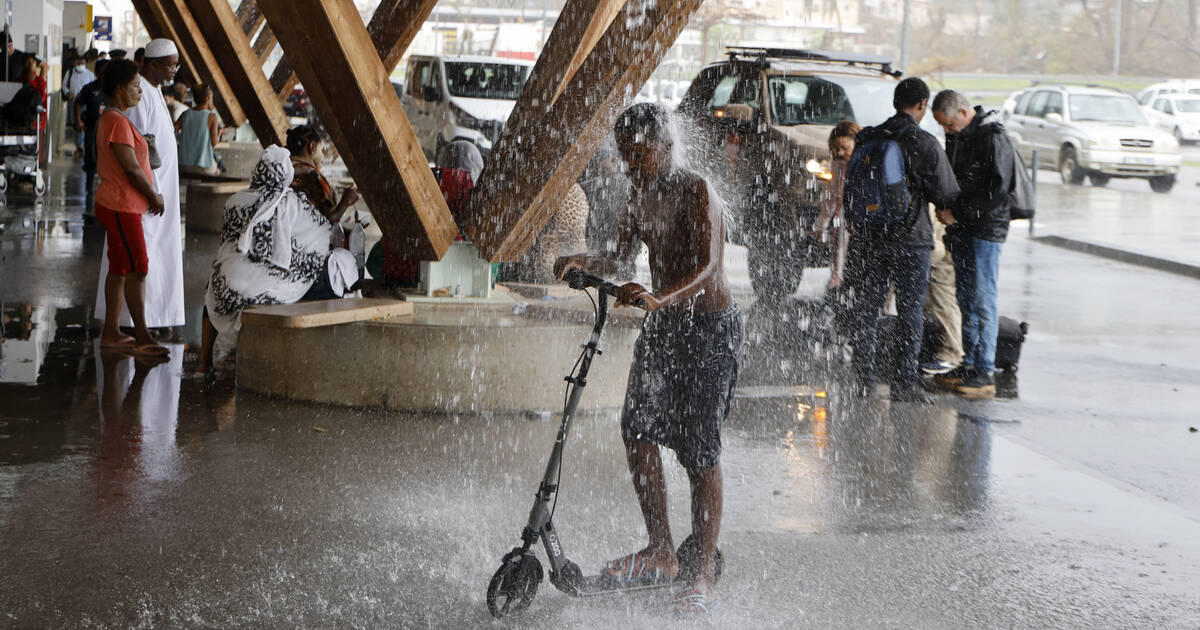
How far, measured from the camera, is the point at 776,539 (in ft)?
17.0

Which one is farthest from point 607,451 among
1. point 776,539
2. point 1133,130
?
point 1133,130

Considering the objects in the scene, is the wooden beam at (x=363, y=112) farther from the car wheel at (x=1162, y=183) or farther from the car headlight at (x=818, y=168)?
the car wheel at (x=1162, y=183)

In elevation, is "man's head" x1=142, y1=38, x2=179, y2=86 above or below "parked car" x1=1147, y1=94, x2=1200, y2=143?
below

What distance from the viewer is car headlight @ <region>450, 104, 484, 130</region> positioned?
63.0ft

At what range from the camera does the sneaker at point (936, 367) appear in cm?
873

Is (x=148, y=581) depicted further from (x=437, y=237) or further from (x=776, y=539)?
(x=437, y=237)

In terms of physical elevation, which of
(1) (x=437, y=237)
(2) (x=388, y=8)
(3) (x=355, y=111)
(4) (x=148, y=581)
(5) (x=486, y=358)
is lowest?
(4) (x=148, y=581)

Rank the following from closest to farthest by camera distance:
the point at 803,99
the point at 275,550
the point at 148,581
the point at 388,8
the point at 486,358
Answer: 1. the point at 148,581
2. the point at 275,550
3. the point at 486,358
4. the point at 388,8
5. the point at 803,99

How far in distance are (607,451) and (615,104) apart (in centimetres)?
175

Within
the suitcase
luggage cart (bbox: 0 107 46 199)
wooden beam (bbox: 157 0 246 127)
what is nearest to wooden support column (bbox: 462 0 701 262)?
the suitcase

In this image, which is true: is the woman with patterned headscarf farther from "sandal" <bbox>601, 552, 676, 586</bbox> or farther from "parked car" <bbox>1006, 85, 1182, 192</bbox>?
"parked car" <bbox>1006, 85, 1182, 192</bbox>

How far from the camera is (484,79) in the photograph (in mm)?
20875

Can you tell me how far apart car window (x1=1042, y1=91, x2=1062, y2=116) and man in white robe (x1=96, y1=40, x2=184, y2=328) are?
73.9 ft

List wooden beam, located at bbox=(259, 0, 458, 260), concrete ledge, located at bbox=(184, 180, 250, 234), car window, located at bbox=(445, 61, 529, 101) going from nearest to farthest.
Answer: wooden beam, located at bbox=(259, 0, 458, 260), concrete ledge, located at bbox=(184, 180, 250, 234), car window, located at bbox=(445, 61, 529, 101)
